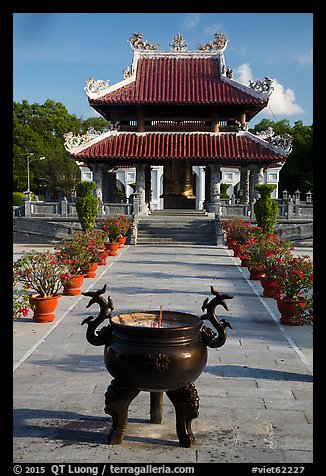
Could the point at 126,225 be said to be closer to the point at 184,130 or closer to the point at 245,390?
the point at 184,130

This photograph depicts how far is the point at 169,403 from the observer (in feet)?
18.0

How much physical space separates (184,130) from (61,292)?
53.2ft

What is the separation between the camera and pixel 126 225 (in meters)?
19.7

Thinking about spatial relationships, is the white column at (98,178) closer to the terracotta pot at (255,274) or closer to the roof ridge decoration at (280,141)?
the roof ridge decoration at (280,141)

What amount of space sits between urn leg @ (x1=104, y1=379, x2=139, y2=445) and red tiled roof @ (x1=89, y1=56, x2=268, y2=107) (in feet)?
71.3

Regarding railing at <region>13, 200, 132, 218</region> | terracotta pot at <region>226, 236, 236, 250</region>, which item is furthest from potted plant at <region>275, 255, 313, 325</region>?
railing at <region>13, 200, 132, 218</region>

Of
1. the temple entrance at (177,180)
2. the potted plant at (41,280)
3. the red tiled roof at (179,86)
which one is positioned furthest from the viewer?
the temple entrance at (177,180)

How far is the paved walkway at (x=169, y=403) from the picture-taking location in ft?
14.4

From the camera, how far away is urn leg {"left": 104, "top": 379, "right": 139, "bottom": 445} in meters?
4.45

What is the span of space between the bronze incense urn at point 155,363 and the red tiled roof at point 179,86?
2150 cm

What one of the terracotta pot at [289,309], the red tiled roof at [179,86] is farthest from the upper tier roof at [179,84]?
the terracotta pot at [289,309]
